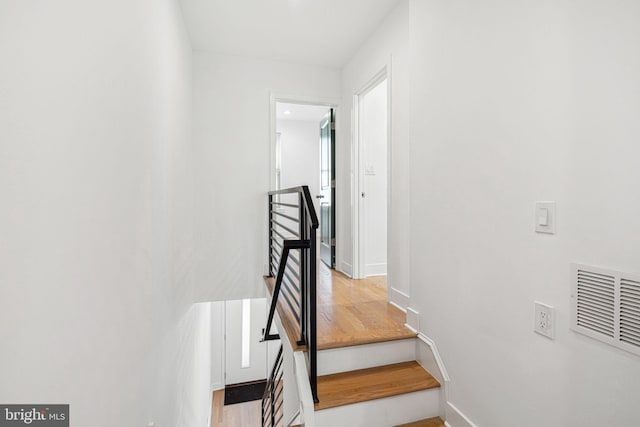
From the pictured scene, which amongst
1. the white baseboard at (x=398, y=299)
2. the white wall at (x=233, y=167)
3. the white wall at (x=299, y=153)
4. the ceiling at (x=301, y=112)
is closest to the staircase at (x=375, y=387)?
the white baseboard at (x=398, y=299)

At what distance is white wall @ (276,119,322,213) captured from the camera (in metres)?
6.61

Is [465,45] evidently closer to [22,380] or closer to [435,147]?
[435,147]

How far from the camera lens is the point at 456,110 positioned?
5.79ft

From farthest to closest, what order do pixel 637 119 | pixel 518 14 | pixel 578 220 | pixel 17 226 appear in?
1. pixel 518 14
2. pixel 578 220
3. pixel 637 119
4. pixel 17 226

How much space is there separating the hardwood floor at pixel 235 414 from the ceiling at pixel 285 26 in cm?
541

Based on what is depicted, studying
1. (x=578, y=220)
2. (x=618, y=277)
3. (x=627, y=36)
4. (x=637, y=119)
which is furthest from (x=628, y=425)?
(x=627, y=36)

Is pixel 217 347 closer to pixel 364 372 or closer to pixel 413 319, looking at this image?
pixel 364 372

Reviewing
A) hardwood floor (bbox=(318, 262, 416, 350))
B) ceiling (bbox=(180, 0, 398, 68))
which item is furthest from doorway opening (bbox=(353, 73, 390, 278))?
ceiling (bbox=(180, 0, 398, 68))

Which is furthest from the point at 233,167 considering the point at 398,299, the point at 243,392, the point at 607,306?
the point at 243,392

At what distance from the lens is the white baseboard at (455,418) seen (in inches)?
65.6

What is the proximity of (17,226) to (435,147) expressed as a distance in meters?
1.95

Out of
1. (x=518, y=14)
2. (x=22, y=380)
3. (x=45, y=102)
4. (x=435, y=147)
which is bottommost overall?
(x=22, y=380)

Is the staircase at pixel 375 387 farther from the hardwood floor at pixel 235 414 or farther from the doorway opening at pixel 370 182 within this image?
the hardwood floor at pixel 235 414

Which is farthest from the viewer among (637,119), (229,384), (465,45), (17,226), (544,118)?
(229,384)
